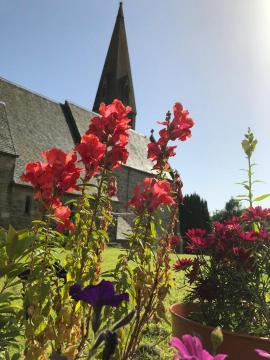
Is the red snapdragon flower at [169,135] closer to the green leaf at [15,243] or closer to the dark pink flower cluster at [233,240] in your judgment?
the dark pink flower cluster at [233,240]

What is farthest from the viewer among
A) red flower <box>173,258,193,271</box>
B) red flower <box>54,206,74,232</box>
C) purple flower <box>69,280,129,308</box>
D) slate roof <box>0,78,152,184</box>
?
slate roof <box>0,78,152,184</box>

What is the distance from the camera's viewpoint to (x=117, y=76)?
37062 mm

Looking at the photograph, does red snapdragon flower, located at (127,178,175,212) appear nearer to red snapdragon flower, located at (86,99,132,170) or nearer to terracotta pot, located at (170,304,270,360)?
red snapdragon flower, located at (86,99,132,170)

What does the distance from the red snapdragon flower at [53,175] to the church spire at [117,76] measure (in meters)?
33.8

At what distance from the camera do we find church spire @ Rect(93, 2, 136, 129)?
36156 millimetres

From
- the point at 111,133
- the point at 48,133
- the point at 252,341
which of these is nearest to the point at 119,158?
the point at 111,133

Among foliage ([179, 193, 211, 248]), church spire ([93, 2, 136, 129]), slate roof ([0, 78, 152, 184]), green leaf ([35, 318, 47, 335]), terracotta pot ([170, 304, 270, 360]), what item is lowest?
terracotta pot ([170, 304, 270, 360])

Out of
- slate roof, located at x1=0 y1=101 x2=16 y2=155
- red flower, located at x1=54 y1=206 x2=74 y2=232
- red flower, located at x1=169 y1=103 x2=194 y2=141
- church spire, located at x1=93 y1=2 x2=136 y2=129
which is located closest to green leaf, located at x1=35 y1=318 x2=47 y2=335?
red flower, located at x1=54 y1=206 x2=74 y2=232

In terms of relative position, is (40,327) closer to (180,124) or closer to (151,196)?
(151,196)

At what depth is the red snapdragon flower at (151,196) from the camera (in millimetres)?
1793

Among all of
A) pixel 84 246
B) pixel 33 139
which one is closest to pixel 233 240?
pixel 84 246

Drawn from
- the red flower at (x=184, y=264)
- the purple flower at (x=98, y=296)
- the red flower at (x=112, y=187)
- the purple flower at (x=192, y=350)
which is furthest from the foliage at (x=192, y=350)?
the red flower at (x=184, y=264)

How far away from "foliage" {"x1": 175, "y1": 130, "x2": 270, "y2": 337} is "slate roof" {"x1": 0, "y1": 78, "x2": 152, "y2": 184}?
16.6 meters

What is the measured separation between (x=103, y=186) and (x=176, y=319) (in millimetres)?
850
